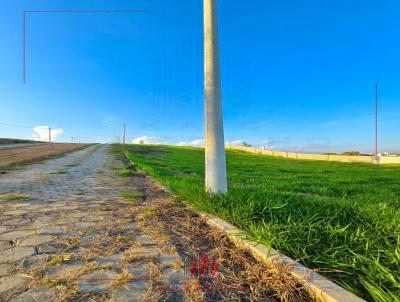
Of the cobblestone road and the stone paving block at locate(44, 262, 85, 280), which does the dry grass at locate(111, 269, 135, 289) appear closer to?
the cobblestone road

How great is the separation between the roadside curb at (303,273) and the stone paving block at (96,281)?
1.24 m

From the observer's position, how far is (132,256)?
7.82 ft

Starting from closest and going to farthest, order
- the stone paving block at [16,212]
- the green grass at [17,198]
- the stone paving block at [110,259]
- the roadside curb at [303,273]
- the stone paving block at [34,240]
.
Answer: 1. the roadside curb at [303,273]
2. the stone paving block at [110,259]
3. the stone paving block at [34,240]
4. the stone paving block at [16,212]
5. the green grass at [17,198]

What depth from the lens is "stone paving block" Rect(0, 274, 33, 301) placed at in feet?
5.73

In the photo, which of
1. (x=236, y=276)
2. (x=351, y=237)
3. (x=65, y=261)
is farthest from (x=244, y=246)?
(x=65, y=261)

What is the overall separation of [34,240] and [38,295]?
1.25 m

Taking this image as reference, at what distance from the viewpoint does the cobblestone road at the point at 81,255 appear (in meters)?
1.81

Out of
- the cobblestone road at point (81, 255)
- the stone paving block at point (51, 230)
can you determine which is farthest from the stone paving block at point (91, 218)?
the stone paving block at point (51, 230)

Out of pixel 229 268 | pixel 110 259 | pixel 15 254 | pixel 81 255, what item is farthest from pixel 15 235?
pixel 229 268

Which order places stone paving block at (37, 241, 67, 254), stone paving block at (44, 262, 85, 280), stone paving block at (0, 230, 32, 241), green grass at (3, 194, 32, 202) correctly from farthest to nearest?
green grass at (3, 194, 32, 202), stone paving block at (0, 230, 32, 241), stone paving block at (37, 241, 67, 254), stone paving block at (44, 262, 85, 280)

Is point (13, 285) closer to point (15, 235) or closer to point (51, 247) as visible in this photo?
point (51, 247)

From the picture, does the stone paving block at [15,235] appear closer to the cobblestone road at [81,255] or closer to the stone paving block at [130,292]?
the cobblestone road at [81,255]

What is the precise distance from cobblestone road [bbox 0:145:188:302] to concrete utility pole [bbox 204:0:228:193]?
4.29ft

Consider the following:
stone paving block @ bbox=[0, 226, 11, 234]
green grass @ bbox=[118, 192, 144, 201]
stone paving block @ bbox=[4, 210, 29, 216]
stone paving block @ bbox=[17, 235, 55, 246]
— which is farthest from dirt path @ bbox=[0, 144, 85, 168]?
stone paving block @ bbox=[17, 235, 55, 246]
